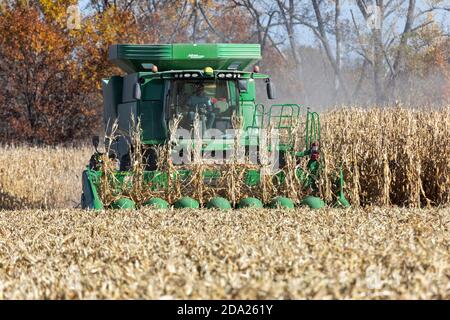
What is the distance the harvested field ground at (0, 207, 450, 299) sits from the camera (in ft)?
15.5

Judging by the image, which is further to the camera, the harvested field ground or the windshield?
the windshield

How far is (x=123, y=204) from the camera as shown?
10828 mm

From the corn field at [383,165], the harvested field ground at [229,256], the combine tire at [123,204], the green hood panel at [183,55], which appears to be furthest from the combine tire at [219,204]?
the green hood panel at [183,55]

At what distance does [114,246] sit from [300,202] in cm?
462

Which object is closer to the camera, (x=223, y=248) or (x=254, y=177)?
(x=223, y=248)

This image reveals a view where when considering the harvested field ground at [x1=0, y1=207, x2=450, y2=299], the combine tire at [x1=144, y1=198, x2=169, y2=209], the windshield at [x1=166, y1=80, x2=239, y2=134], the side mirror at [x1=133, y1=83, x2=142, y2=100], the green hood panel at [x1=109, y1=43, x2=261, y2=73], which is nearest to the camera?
the harvested field ground at [x1=0, y1=207, x2=450, y2=299]

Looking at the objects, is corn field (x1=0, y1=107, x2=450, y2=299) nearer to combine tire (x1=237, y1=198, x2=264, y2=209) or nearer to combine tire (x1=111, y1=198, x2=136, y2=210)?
combine tire (x1=237, y1=198, x2=264, y2=209)

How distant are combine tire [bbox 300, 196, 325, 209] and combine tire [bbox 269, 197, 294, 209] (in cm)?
17

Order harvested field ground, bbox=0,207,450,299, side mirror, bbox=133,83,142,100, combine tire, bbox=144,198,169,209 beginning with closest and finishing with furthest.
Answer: harvested field ground, bbox=0,207,450,299
combine tire, bbox=144,198,169,209
side mirror, bbox=133,83,142,100

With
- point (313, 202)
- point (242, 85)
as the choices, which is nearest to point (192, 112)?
point (242, 85)

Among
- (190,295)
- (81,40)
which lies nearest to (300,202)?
(190,295)

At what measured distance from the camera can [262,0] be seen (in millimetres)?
38156

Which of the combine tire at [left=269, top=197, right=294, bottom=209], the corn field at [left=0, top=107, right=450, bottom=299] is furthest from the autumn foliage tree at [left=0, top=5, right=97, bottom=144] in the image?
the combine tire at [left=269, top=197, right=294, bottom=209]

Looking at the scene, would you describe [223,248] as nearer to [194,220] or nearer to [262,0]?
[194,220]
